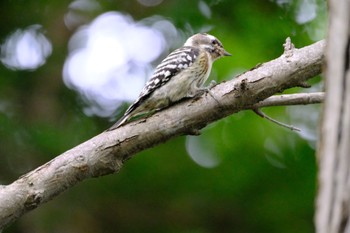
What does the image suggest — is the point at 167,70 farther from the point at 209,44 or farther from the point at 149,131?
the point at 149,131

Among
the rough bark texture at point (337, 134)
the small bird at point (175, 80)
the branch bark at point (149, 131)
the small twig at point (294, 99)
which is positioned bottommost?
the rough bark texture at point (337, 134)

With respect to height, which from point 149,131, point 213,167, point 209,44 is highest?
point 209,44

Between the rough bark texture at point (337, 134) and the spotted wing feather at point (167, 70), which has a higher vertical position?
the spotted wing feather at point (167, 70)

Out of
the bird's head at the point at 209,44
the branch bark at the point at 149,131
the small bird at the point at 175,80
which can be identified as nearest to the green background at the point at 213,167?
the bird's head at the point at 209,44

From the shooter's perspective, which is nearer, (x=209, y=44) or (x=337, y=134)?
(x=337, y=134)

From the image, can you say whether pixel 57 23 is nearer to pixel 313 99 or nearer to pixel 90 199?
pixel 90 199

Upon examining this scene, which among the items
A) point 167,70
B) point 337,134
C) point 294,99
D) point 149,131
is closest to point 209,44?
point 167,70

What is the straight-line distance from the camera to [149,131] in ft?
10.0

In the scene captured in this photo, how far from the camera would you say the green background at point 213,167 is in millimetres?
5809

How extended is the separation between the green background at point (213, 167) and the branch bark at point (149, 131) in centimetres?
268

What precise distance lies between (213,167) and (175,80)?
2041 millimetres

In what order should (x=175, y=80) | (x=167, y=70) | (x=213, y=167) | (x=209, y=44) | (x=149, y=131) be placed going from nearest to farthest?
(x=149, y=131), (x=175, y=80), (x=167, y=70), (x=209, y=44), (x=213, y=167)

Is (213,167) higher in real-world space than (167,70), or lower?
higher

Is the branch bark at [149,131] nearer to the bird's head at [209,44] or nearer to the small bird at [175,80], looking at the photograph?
the small bird at [175,80]
